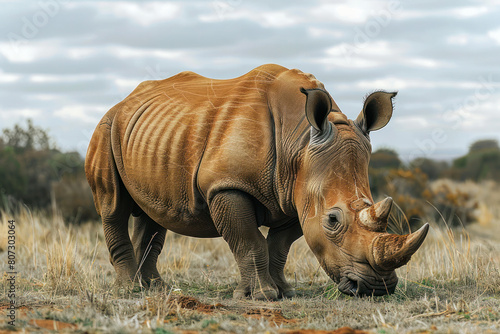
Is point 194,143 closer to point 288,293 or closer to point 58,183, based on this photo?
point 288,293

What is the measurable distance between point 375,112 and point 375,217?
1204 millimetres

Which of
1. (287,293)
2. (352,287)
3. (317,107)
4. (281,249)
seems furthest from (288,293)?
(317,107)

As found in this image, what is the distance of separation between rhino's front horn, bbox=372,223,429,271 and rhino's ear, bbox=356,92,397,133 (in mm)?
1216

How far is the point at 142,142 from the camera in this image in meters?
6.24

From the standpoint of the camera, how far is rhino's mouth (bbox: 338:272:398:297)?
4.78m

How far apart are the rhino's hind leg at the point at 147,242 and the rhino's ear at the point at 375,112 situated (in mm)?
2781

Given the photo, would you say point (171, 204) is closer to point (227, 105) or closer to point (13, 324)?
point (227, 105)

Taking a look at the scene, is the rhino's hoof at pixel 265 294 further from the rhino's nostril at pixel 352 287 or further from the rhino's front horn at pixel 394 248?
the rhino's front horn at pixel 394 248

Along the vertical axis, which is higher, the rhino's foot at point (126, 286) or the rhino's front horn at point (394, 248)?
the rhino's front horn at point (394, 248)

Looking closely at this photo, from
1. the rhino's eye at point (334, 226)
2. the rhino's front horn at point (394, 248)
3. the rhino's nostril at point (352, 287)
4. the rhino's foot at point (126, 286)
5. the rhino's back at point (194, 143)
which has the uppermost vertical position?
the rhino's back at point (194, 143)

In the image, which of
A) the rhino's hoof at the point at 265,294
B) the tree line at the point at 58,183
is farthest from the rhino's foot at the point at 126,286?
the tree line at the point at 58,183

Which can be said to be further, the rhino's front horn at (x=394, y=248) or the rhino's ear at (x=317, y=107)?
the rhino's ear at (x=317, y=107)

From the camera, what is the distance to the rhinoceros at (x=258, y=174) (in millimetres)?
4852

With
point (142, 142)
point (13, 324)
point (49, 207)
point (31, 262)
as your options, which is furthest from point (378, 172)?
point (13, 324)
